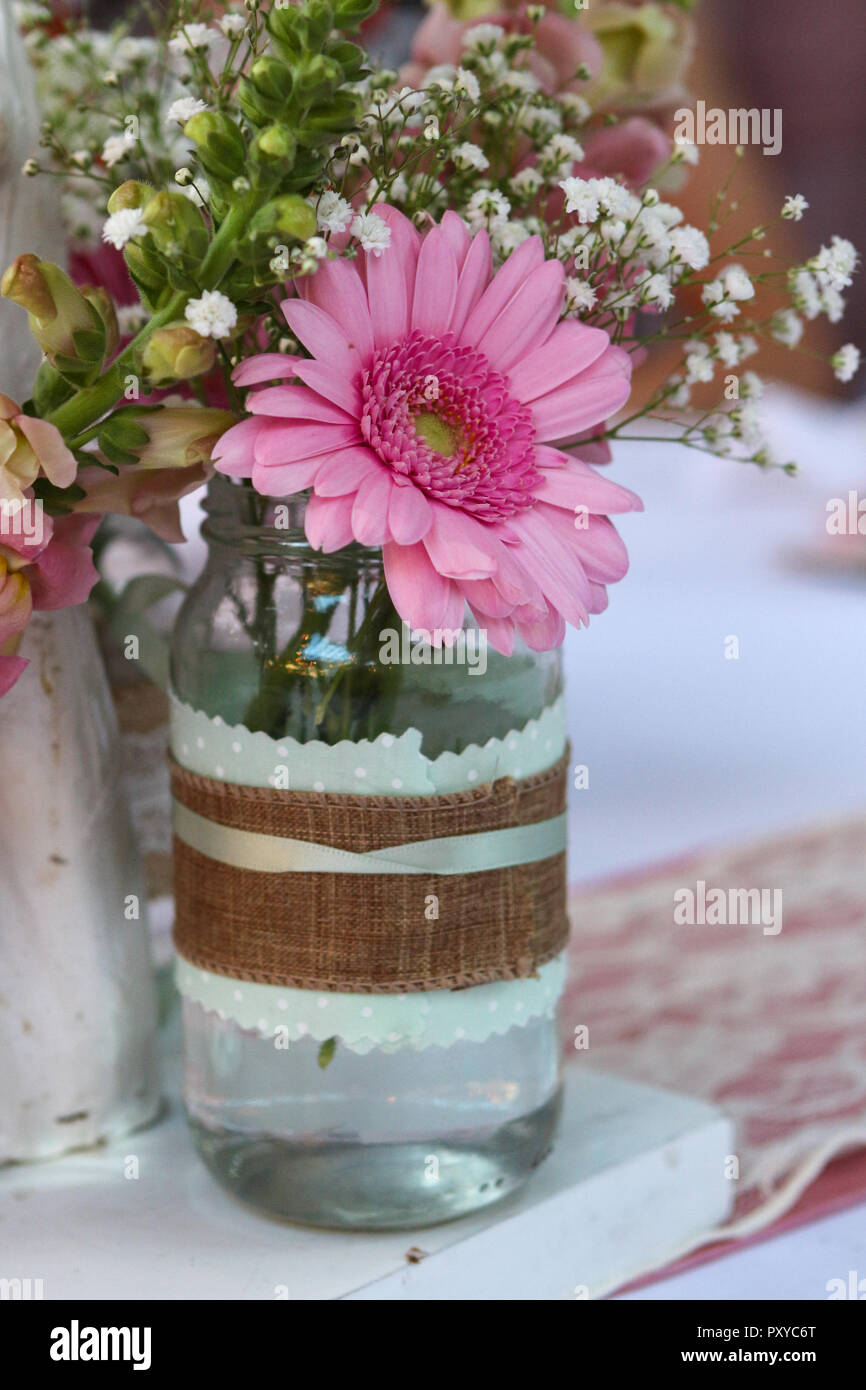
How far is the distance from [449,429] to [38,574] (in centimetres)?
13

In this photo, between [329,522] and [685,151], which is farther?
[685,151]

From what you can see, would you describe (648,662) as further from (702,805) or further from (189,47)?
(189,47)

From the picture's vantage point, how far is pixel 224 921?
48 cm

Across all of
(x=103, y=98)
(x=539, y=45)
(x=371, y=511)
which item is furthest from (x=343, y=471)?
(x=103, y=98)

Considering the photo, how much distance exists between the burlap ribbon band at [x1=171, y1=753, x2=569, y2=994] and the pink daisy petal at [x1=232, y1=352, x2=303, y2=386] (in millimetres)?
143

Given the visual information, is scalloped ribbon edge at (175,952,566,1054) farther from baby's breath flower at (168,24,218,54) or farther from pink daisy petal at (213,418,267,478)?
baby's breath flower at (168,24,218,54)

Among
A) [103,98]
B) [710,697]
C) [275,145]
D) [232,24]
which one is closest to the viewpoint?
[275,145]

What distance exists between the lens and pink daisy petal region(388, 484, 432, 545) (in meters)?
0.35

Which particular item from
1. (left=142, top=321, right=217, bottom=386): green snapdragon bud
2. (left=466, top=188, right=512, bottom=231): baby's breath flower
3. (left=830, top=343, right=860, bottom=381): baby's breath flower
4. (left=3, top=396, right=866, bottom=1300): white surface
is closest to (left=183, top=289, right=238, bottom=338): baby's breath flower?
(left=142, top=321, right=217, bottom=386): green snapdragon bud

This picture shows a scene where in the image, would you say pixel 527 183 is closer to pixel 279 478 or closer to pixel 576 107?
pixel 576 107

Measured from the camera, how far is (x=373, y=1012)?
18.2 inches

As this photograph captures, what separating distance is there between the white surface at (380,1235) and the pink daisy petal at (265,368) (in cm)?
30

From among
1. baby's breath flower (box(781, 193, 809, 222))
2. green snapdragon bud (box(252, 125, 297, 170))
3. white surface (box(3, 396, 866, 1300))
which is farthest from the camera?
white surface (box(3, 396, 866, 1300))

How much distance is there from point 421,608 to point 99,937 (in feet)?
0.85
